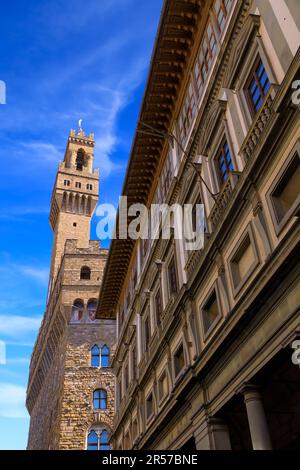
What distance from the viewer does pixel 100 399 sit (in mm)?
38812

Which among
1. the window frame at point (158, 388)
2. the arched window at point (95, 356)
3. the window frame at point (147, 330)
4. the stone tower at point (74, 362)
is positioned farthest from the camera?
the arched window at point (95, 356)

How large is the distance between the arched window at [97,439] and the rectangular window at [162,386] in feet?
72.9

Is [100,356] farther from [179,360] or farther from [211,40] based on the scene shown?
[211,40]

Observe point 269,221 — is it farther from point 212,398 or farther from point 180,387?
point 180,387

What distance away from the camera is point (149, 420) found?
59.4 ft

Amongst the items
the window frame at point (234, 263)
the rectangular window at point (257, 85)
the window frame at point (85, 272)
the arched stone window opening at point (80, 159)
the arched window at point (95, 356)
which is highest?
the arched stone window opening at point (80, 159)

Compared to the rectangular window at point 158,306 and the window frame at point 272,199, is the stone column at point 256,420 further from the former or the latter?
the rectangular window at point 158,306

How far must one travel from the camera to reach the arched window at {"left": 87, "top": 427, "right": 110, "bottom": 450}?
1437 inches

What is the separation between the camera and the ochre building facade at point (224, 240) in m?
9.40

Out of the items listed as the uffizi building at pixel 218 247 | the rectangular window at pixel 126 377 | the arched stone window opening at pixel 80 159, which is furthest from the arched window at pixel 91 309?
the arched stone window opening at pixel 80 159

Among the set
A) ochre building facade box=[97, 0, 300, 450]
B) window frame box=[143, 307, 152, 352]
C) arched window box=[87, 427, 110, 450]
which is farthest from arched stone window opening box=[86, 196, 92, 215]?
window frame box=[143, 307, 152, 352]

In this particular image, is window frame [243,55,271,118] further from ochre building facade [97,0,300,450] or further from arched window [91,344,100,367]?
arched window [91,344,100,367]
